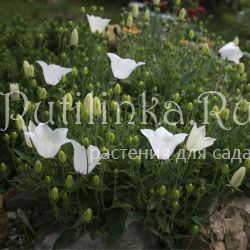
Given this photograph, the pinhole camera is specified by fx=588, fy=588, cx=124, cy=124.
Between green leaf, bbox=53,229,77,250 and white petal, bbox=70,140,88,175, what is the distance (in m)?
0.51

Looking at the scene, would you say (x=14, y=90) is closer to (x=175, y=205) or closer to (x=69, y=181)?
(x=69, y=181)

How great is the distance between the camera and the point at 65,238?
3.27 meters

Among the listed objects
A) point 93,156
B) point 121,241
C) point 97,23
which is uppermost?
point 97,23

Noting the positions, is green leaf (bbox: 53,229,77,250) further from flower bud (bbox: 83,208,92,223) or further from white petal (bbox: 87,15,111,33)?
white petal (bbox: 87,15,111,33)

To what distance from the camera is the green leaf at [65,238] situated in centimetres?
325

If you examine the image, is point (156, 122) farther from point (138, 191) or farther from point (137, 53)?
point (137, 53)

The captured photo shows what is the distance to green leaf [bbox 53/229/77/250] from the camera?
3.25 m

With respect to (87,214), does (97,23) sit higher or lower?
higher

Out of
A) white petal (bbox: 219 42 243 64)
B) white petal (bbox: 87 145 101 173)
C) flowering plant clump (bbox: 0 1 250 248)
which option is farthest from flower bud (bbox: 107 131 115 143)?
white petal (bbox: 219 42 243 64)

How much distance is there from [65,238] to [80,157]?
1.93 ft

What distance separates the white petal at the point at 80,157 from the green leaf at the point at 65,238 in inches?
20.0

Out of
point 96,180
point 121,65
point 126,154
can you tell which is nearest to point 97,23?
point 121,65

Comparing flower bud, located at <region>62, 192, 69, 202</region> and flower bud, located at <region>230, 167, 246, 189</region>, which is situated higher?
flower bud, located at <region>230, 167, 246, 189</region>

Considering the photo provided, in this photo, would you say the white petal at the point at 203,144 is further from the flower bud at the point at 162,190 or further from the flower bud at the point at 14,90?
the flower bud at the point at 14,90
